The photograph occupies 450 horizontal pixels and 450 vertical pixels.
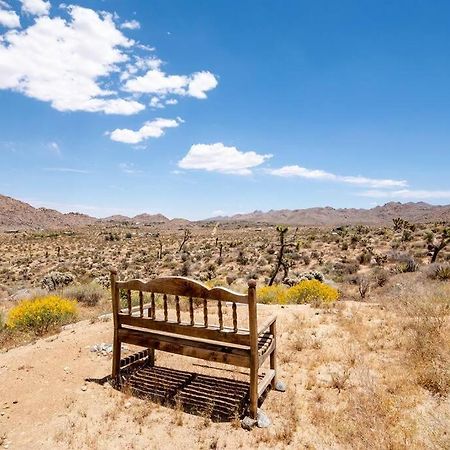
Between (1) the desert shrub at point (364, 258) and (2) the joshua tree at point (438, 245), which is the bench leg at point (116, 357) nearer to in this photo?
(2) the joshua tree at point (438, 245)

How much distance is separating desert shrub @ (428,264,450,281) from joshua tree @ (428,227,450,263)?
501cm

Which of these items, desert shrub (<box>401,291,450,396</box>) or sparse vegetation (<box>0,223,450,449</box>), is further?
desert shrub (<box>401,291,450,396</box>)

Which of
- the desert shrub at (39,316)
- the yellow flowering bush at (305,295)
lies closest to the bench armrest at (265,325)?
the desert shrub at (39,316)

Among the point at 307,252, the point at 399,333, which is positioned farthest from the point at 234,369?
the point at 307,252

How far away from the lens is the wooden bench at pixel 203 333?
18.4ft

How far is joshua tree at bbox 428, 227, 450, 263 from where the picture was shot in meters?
24.8

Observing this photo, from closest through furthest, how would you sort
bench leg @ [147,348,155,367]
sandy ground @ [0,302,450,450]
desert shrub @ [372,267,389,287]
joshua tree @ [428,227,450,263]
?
sandy ground @ [0,302,450,450]
bench leg @ [147,348,155,367]
desert shrub @ [372,267,389,287]
joshua tree @ [428,227,450,263]

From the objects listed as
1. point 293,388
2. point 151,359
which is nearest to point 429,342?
point 293,388

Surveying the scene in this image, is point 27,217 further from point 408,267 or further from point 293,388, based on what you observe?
point 293,388

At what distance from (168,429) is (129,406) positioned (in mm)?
974

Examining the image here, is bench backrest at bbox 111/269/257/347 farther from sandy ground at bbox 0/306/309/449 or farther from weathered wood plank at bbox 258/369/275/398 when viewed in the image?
sandy ground at bbox 0/306/309/449

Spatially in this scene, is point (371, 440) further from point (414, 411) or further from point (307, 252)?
point (307, 252)

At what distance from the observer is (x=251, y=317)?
5457 mm

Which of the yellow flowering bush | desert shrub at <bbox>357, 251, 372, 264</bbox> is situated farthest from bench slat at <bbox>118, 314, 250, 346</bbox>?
desert shrub at <bbox>357, 251, 372, 264</bbox>
